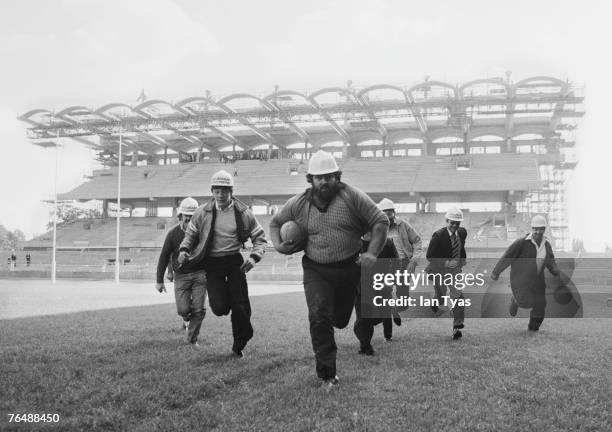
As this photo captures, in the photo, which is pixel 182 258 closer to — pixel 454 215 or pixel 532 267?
pixel 454 215

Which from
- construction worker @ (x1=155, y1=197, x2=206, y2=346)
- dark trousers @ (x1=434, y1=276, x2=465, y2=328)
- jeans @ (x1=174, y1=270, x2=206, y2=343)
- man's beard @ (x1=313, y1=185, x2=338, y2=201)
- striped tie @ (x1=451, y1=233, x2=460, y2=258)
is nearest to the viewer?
man's beard @ (x1=313, y1=185, x2=338, y2=201)

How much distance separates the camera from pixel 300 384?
216 inches

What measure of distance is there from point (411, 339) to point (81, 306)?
10.1 m

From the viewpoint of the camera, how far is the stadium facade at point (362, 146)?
157 ft

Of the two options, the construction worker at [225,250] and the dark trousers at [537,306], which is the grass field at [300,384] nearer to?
the construction worker at [225,250]

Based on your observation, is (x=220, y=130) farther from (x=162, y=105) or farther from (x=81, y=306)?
(x=81, y=306)

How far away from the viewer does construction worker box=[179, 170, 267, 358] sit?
→ 23.3 ft

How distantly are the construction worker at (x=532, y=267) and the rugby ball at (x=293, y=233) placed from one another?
4.85m

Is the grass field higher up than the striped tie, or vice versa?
the striped tie

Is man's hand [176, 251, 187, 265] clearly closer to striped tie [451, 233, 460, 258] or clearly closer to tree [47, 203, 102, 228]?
striped tie [451, 233, 460, 258]

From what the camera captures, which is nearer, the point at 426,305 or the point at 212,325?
the point at 212,325

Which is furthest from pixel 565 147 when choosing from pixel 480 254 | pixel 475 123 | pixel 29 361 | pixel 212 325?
pixel 29 361

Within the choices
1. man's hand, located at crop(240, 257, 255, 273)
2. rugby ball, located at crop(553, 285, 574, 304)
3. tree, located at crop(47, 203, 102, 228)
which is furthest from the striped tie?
tree, located at crop(47, 203, 102, 228)

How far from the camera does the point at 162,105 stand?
5400cm
